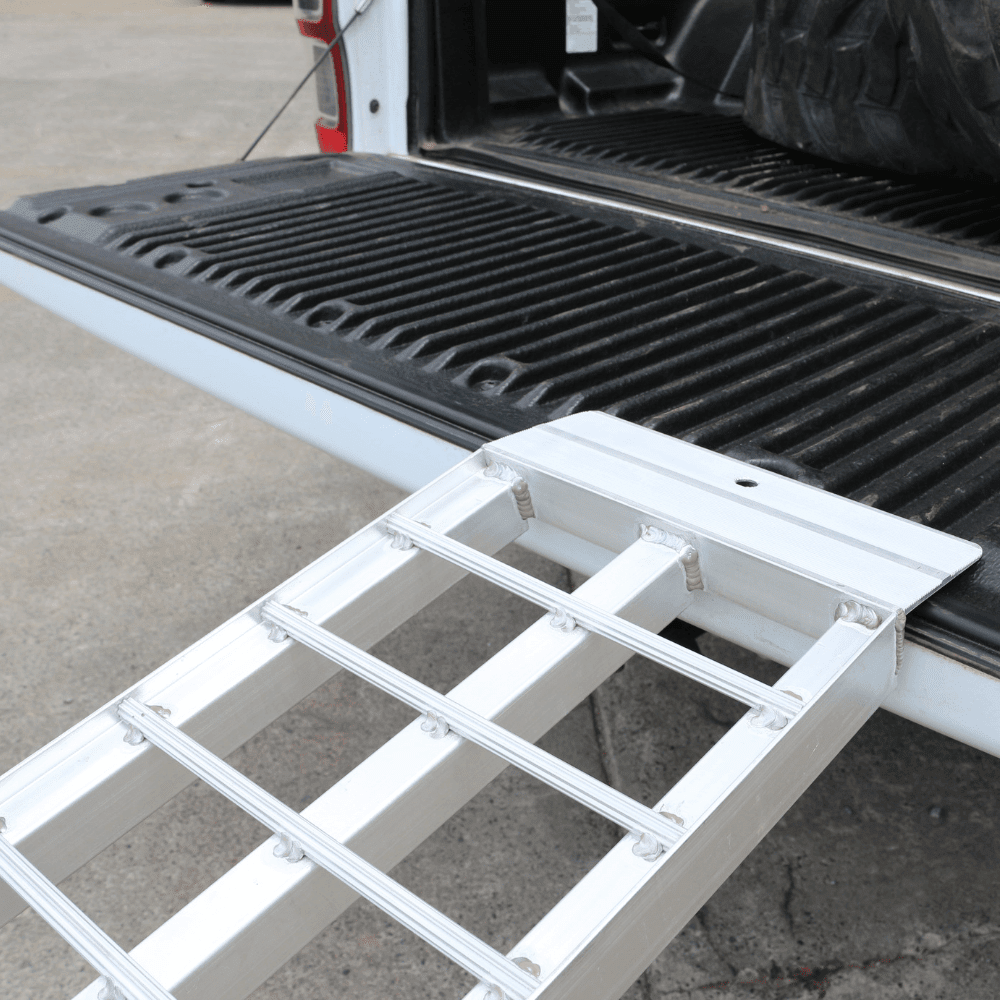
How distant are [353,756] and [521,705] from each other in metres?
1.13

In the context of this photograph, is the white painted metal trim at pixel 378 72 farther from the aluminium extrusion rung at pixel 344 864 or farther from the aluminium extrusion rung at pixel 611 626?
the aluminium extrusion rung at pixel 344 864

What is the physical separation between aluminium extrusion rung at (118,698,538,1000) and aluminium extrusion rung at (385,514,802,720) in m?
0.29

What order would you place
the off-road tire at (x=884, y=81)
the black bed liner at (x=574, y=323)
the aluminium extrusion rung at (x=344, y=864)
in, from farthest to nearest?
the off-road tire at (x=884, y=81) < the black bed liner at (x=574, y=323) < the aluminium extrusion rung at (x=344, y=864)

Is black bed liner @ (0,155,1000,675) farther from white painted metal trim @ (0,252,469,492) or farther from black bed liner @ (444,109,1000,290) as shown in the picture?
black bed liner @ (444,109,1000,290)

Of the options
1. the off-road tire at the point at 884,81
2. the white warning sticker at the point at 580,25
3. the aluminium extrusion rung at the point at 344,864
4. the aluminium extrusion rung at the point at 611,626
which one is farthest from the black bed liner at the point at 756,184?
the aluminium extrusion rung at the point at 344,864

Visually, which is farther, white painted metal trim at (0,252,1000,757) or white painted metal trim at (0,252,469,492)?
white painted metal trim at (0,252,469,492)

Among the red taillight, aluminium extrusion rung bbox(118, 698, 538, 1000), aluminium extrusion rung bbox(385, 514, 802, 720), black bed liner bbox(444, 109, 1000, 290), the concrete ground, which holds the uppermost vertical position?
the red taillight

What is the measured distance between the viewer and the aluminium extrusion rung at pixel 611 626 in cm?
89

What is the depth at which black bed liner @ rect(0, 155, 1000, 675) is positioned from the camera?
4.17 ft

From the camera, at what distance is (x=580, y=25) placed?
300cm

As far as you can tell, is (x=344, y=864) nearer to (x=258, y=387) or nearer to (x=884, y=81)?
(x=258, y=387)

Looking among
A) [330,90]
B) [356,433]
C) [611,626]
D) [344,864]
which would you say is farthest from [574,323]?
[330,90]

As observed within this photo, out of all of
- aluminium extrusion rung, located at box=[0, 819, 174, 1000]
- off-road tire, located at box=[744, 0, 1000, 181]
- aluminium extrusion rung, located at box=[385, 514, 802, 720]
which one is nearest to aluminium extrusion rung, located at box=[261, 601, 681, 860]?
aluminium extrusion rung, located at box=[385, 514, 802, 720]

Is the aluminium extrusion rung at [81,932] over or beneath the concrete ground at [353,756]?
over
